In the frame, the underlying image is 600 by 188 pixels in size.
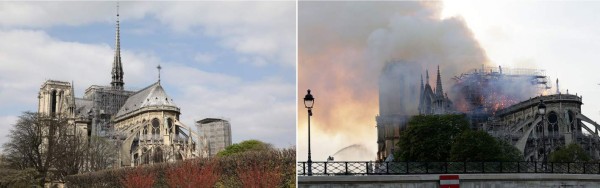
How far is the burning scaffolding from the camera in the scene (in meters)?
58.8

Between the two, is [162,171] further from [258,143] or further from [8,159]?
[258,143]

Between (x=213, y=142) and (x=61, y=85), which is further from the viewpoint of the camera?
(x=61, y=85)

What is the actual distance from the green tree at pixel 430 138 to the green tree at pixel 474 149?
874mm

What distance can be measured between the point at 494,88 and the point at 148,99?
42593mm

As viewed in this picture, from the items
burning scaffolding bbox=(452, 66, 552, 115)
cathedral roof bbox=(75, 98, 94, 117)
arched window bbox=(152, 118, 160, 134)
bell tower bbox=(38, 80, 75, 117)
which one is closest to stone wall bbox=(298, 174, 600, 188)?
burning scaffolding bbox=(452, 66, 552, 115)

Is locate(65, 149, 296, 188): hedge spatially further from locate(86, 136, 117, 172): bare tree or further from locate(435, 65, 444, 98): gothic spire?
locate(435, 65, 444, 98): gothic spire

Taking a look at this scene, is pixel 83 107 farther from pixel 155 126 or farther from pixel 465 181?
pixel 465 181

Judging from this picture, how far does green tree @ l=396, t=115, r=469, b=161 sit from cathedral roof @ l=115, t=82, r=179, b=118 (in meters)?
48.2

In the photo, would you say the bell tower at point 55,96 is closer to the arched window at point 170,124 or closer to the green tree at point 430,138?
the arched window at point 170,124

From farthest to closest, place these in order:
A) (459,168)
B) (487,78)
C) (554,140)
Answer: (554,140)
(487,78)
(459,168)

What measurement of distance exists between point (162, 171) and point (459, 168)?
1341 centimetres

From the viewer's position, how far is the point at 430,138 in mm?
39656

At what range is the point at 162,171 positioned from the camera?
28.7m

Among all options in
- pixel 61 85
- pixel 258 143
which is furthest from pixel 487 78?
pixel 61 85
